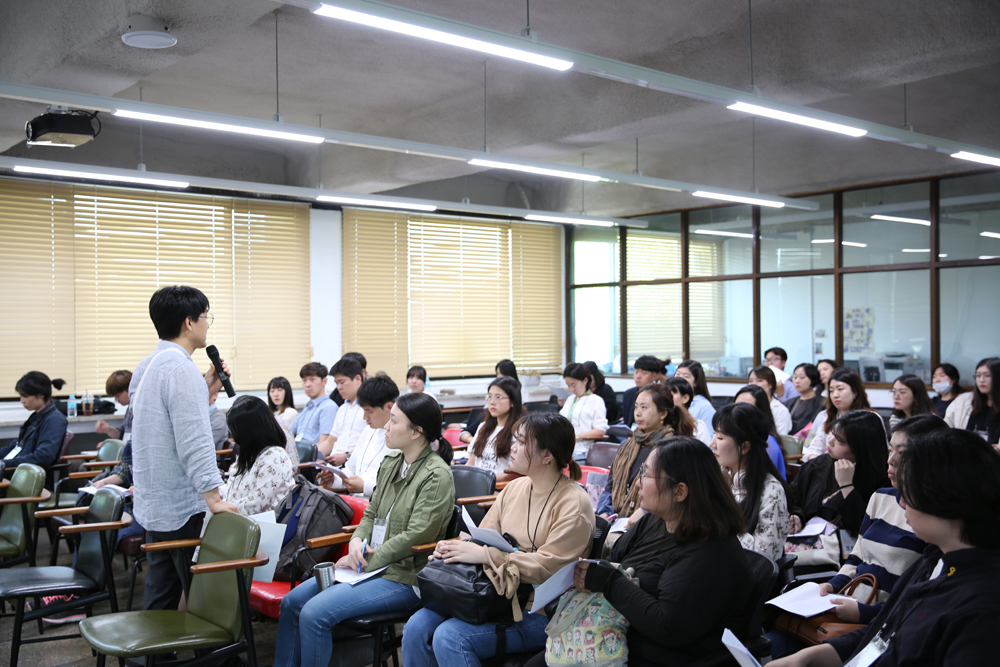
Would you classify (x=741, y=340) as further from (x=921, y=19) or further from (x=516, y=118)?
(x=921, y=19)

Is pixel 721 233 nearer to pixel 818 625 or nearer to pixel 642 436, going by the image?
pixel 642 436

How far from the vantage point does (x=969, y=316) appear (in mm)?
7566

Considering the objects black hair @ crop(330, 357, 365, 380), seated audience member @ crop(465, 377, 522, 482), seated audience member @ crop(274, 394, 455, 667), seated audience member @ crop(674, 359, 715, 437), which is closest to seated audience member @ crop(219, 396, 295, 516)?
seated audience member @ crop(274, 394, 455, 667)

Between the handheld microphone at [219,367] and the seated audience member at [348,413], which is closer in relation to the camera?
the handheld microphone at [219,367]

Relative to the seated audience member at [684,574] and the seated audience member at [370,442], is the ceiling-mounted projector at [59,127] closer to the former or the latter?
the seated audience member at [370,442]

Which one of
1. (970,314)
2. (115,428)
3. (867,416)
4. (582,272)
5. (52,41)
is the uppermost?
(52,41)

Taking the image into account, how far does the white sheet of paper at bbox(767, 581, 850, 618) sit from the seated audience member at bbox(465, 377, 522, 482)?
2266 mm

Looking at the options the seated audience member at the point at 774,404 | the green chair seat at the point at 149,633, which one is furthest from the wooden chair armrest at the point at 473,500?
the seated audience member at the point at 774,404

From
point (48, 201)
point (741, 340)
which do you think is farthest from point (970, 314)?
point (48, 201)

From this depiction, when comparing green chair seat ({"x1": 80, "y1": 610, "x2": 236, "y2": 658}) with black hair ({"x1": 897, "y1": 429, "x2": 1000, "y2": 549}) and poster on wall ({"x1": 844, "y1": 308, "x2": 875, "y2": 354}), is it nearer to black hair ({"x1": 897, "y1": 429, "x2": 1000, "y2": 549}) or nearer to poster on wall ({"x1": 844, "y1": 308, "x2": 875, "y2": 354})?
black hair ({"x1": 897, "y1": 429, "x2": 1000, "y2": 549})

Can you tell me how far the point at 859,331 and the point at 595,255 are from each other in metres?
3.90

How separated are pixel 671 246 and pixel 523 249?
2.12 m

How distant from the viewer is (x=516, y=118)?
21.5ft

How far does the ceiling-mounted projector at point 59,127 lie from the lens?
5258 millimetres
